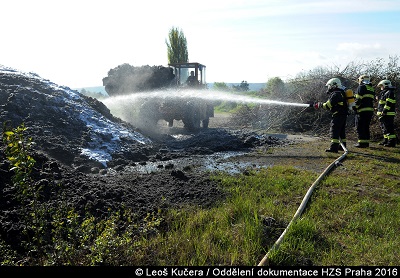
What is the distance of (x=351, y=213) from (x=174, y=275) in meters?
2.85

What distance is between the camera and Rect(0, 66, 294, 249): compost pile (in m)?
4.36

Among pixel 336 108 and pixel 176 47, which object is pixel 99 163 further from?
pixel 176 47

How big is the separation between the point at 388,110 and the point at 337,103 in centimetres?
207

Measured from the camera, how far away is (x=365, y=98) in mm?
9156

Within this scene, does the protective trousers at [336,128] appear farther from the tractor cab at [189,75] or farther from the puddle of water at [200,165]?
the tractor cab at [189,75]

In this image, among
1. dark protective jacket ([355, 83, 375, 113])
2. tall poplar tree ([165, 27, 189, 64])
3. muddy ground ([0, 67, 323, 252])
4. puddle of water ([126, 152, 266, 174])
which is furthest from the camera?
tall poplar tree ([165, 27, 189, 64])

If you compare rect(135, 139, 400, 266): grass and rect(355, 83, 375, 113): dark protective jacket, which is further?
rect(355, 83, 375, 113): dark protective jacket

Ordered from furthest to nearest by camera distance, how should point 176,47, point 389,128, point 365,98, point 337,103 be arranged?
point 176,47, point 389,128, point 365,98, point 337,103

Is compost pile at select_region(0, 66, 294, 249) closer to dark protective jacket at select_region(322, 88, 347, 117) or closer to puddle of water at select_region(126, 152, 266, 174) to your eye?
puddle of water at select_region(126, 152, 266, 174)

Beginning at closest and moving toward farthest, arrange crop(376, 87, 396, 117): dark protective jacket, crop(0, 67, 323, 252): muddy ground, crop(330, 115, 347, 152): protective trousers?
crop(0, 67, 323, 252): muddy ground → crop(330, 115, 347, 152): protective trousers → crop(376, 87, 396, 117): dark protective jacket

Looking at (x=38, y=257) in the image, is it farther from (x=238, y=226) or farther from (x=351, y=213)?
(x=351, y=213)

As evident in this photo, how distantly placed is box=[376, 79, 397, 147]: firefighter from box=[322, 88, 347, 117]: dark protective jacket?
5.75 feet

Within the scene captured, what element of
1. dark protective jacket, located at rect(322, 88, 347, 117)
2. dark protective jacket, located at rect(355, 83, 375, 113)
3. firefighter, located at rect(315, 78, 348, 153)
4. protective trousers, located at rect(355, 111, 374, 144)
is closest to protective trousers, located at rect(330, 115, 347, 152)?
firefighter, located at rect(315, 78, 348, 153)

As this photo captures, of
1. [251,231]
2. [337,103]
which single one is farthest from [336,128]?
[251,231]
